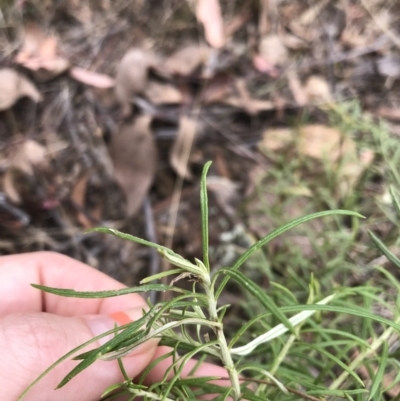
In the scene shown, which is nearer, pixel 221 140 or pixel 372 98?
pixel 221 140

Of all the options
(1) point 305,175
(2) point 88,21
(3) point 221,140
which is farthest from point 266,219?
(2) point 88,21

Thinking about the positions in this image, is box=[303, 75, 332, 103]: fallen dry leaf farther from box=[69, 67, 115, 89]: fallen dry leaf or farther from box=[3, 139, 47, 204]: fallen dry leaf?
box=[3, 139, 47, 204]: fallen dry leaf

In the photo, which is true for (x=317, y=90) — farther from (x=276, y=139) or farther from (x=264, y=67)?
(x=276, y=139)

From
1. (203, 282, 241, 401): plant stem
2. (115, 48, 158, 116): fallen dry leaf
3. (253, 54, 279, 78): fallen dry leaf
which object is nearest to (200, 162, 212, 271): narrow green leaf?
(203, 282, 241, 401): plant stem

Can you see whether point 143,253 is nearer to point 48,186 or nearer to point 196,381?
point 48,186

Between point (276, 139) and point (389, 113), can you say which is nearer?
point (276, 139)

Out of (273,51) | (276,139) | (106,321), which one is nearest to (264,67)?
(273,51)
